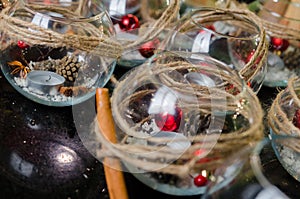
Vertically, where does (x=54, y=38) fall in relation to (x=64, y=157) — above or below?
above

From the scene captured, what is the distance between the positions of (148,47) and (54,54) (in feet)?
0.56

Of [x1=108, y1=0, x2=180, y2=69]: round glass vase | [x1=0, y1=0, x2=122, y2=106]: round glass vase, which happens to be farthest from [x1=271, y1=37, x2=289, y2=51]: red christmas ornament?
[x1=0, y1=0, x2=122, y2=106]: round glass vase

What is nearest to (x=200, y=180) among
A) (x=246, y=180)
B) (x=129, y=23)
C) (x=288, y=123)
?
(x=246, y=180)

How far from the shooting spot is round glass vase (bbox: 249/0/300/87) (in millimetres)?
894

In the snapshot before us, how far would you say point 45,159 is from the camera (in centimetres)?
63

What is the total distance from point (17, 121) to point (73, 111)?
0.26 feet

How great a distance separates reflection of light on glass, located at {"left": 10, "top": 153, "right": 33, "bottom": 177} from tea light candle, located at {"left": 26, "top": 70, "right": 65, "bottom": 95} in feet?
0.38

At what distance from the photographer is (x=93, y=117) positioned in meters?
0.63

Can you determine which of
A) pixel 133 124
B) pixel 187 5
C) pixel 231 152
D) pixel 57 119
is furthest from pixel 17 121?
pixel 187 5

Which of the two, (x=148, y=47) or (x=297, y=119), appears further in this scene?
(x=148, y=47)

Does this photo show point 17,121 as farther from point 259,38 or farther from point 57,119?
point 259,38

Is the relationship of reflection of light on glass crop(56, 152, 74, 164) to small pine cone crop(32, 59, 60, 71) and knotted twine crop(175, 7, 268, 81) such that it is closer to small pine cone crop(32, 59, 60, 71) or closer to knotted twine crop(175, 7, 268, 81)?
small pine cone crop(32, 59, 60, 71)

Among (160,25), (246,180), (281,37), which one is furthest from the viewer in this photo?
(281,37)

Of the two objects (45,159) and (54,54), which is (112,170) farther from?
(54,54)
